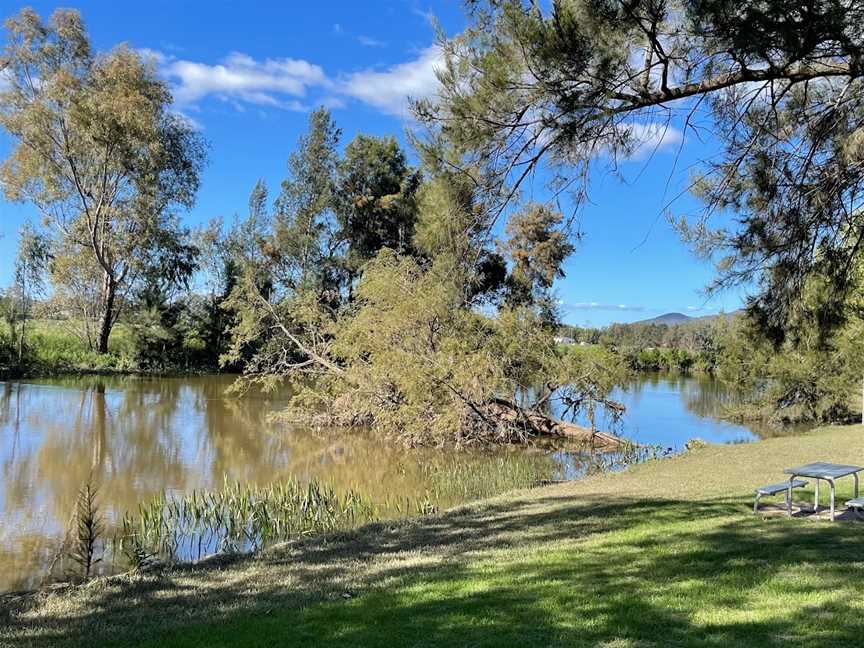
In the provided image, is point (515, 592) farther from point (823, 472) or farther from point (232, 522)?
point (232, 522)

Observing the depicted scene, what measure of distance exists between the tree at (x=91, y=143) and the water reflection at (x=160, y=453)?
8.16m

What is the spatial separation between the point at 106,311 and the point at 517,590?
3060cm

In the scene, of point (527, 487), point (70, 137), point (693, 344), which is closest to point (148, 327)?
point (70, 137)

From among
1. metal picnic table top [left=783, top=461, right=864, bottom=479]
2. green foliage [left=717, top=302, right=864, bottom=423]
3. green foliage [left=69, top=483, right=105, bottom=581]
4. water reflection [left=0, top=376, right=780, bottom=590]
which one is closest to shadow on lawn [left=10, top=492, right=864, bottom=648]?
metal picnic table top [left=783, top=461, right=864, bottom=479]

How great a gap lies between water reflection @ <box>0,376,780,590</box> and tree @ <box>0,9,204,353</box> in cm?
816

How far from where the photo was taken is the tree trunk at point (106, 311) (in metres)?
30.3

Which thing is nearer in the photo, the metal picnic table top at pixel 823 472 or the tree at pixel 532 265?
the metal picnic table top at pixel 823 472

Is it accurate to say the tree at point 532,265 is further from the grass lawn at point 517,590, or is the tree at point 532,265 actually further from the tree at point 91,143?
the grass lawn at point 517,590

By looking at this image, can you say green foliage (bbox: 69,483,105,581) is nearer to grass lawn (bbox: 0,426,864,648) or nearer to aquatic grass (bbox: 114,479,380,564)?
aquatic grass (bbox: 114,479,380,564)

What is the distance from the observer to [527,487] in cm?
1061

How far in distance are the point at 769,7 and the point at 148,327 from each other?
32.4 m

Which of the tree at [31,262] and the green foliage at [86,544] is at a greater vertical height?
the tree at [31,262]

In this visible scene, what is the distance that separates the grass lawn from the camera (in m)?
3.45

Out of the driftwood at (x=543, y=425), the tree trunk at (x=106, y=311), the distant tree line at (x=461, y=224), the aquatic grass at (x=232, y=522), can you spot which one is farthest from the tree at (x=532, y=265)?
the aquatic grass at (x=232, y=522)
